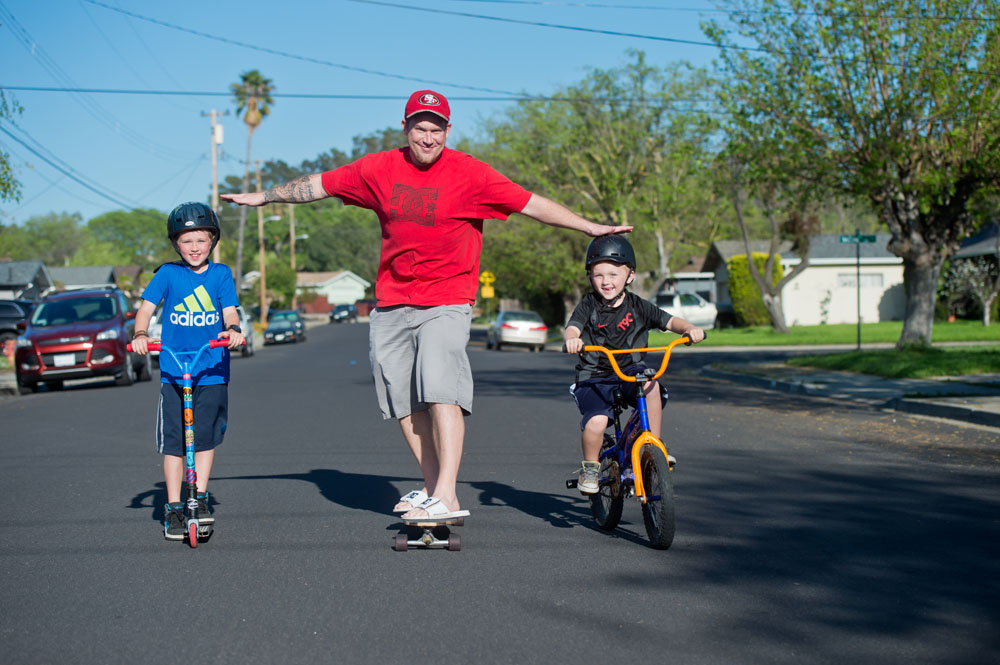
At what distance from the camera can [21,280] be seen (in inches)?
2276

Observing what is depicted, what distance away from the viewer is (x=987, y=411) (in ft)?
37.8

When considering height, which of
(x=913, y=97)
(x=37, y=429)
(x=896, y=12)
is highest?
(x=896, y=12)

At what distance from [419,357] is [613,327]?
3.86 feet

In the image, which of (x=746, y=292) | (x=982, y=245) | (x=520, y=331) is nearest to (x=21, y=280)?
(x=520, y=331)

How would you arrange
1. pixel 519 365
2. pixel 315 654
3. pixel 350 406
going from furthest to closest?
pixel 519 365 → pixel 350 406 → pixel 315 654

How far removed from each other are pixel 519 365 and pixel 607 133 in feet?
56.0

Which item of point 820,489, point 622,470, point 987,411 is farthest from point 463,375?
point 987,411

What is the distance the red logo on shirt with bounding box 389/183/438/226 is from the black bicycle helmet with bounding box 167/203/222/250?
41.9 inches

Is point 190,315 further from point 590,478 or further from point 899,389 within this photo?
point 899,389

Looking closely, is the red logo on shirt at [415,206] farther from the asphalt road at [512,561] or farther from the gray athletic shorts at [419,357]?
the asphalt road at [512,561]

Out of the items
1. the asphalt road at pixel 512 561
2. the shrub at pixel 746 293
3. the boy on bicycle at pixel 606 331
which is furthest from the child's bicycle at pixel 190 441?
the shrub at pixel 746 293

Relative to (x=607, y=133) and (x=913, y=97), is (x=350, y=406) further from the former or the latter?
(x=607, y=133)

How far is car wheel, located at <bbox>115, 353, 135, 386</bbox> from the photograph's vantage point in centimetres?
1920

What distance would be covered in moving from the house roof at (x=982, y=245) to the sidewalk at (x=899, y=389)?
22.2 metres
